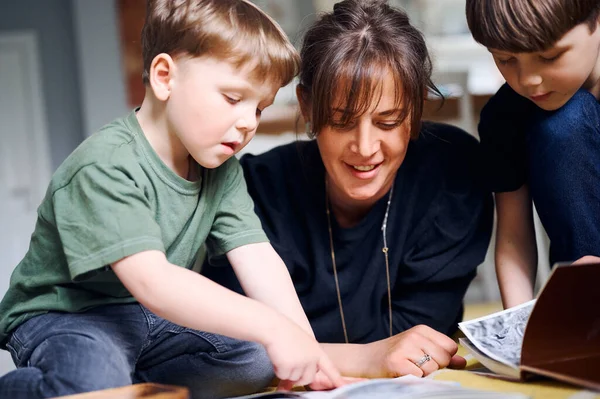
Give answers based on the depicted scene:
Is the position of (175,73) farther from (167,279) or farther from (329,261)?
(329,261)

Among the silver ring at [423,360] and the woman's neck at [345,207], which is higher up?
the woman's neck at [345,207]

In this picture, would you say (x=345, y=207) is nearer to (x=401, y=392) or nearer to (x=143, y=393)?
(x=401, y=392)

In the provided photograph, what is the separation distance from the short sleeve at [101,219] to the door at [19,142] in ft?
11.2

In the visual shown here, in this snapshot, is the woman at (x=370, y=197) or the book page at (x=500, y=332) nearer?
the book page at (x=500, y=332)

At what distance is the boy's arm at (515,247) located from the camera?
135cm

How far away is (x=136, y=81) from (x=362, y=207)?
2693mm

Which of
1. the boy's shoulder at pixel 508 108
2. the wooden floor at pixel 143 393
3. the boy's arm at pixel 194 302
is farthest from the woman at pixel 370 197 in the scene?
the wooden floor at pixel 143 393

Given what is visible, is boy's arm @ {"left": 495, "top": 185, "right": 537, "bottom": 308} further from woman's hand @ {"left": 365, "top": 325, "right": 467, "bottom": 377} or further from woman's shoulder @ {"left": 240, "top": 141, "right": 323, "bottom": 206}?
woman's shoulder @ {"left": 240, "top": 141, "right": 323, "bottom": 206}

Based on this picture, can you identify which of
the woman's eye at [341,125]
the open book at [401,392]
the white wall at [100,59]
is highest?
the white wall at [100,59]

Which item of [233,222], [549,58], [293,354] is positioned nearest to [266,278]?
[233,222]

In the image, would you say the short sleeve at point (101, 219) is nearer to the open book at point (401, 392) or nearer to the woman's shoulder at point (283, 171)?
the open book at point (401, 392)

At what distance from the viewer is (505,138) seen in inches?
51.4

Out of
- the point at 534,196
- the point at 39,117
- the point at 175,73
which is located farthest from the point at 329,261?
the point at 39,117

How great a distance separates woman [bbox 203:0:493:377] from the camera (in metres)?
1.23
